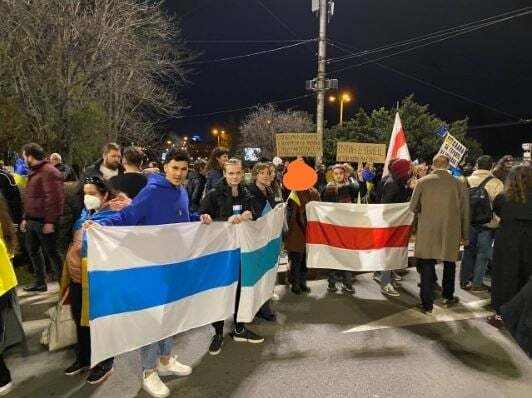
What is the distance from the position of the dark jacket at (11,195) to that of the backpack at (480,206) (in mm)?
6314

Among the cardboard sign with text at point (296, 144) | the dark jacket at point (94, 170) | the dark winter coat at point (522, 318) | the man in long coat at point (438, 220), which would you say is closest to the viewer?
the dark winter coat at point (522, 318)

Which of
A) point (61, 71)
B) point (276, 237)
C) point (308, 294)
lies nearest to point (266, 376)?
point (276, 237)

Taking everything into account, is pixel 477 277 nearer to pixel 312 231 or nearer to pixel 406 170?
pixel 406 170

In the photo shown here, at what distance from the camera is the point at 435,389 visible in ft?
12.4

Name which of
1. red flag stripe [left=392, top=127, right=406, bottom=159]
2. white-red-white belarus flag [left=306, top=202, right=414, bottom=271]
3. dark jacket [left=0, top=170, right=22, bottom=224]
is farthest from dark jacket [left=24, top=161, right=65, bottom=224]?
red flag stripe [left=392, top=127, right=406, bottom=159]

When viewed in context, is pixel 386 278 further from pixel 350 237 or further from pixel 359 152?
pixel 359 152

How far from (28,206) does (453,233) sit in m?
5.42

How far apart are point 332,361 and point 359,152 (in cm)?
609

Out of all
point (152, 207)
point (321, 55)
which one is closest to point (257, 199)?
point (152, 207)

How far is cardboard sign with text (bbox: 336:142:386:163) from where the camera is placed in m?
9.58

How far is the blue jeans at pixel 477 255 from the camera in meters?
6.57

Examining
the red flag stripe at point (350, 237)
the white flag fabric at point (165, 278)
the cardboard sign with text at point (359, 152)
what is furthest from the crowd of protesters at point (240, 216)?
the cardboard sign with text at point (359, 152)

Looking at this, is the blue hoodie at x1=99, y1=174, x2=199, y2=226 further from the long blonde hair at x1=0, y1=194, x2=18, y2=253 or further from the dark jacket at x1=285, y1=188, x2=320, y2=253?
the dark jacket at x1=285, y1=188, x2=320, y2=253

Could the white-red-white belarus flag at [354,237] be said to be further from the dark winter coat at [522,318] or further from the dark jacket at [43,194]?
the dark jacket at [43,194]
